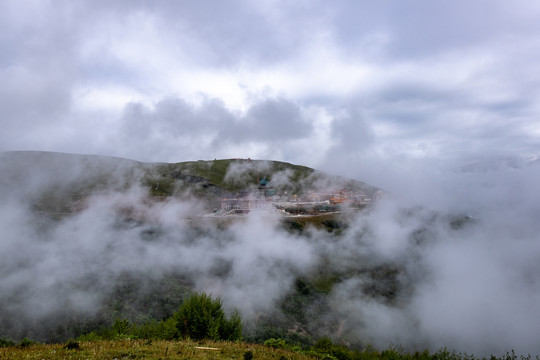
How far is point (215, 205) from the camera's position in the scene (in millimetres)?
→ 80688

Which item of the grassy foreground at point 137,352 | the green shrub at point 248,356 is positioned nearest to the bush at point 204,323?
the grassy foreground at point 137,352

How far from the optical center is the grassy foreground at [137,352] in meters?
12.1

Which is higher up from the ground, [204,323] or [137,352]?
[137,352]

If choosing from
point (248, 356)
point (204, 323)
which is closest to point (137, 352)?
point (248, 356)

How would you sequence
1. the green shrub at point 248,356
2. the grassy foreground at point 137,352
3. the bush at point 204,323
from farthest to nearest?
the bush at point 204,323
the green shrub at point 248,356
the grassy foreground at point 137,352

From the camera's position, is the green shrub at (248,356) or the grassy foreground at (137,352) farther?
the green shrub at (248,356)

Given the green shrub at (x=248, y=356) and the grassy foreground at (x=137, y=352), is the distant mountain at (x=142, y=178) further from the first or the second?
the green shrub at (x=248, y=356)

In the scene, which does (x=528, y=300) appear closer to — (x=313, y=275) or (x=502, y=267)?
(x=502, y=267)

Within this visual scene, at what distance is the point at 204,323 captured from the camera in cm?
2502

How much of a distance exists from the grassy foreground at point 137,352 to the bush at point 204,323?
9567 mm

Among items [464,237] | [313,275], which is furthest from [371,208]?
[313,275]

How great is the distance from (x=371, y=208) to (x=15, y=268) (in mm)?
71413

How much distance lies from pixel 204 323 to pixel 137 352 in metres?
13.0

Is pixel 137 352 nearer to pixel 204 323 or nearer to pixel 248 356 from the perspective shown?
pixel 248 356
